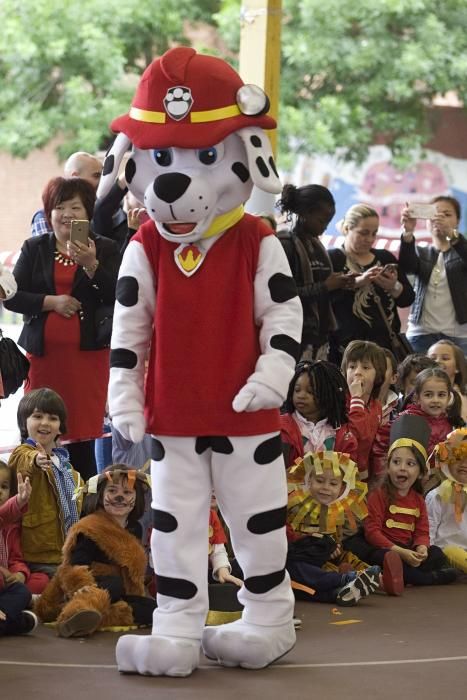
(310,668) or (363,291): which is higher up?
(363,291)

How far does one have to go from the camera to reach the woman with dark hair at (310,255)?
5816 mm

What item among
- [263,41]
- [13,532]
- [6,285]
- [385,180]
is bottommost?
[13,532]

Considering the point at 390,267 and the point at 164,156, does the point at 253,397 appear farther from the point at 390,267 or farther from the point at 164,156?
the point at 390,267

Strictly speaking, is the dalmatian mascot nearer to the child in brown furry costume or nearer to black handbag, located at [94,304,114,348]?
the child in brown furry costume

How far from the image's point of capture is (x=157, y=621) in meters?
3.71

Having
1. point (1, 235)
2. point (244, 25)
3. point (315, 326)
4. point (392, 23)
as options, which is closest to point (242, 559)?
point (315, 326)

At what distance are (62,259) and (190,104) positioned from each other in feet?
5.42

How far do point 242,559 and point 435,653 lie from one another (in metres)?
0.71

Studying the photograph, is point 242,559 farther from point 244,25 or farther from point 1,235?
point 1,235

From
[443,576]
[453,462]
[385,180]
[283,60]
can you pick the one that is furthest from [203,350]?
[385,180]

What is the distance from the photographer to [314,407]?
→ 5.21 metres

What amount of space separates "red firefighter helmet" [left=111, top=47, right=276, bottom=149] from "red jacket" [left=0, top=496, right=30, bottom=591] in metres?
1.37

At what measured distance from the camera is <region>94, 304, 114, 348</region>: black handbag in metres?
5.13

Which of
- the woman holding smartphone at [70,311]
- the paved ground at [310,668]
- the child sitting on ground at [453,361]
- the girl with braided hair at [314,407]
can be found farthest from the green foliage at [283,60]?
the paved ground at [310,668]
